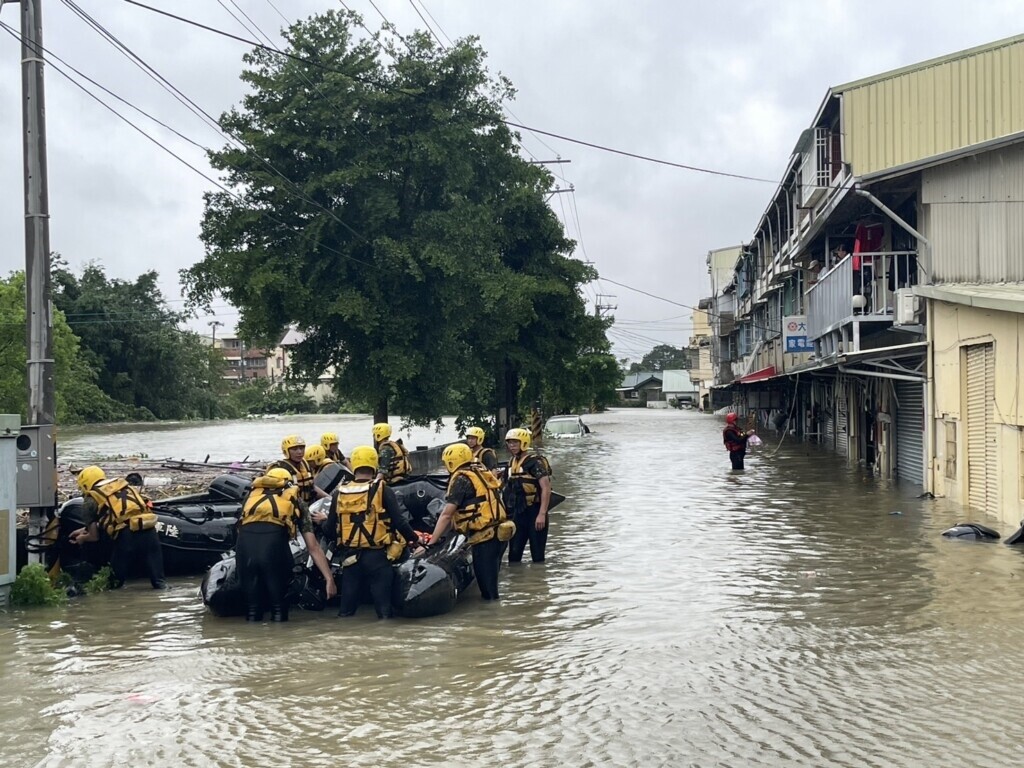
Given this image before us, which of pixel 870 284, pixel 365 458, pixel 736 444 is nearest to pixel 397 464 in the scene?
pixel 365 458

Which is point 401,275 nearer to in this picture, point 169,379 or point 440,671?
point 440,671

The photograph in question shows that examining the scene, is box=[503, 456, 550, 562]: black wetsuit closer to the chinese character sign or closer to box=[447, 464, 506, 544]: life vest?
box=[447, 464, 506, 544]: life vest

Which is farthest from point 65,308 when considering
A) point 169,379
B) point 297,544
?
Result: point 297,544

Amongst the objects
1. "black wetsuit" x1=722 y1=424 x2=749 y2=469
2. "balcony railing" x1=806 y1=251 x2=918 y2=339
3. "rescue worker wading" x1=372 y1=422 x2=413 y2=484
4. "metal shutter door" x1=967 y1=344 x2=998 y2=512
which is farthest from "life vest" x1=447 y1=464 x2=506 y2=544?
"black wetsuit" x1=722 y1=424 x2=749 y2=469

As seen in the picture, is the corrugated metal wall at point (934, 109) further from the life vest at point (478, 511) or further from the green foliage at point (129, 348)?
the green foliage at point (129, 348)

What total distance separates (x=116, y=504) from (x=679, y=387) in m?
136

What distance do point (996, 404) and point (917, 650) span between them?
8.62m

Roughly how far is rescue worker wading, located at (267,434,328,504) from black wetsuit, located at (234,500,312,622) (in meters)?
2.25

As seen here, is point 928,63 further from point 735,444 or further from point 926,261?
point 735,444

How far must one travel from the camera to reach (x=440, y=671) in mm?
8367

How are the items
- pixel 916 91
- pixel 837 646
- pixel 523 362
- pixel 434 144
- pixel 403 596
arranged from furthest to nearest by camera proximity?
1. pixel 523 362
2. pixel 434 144
3. pixel 916 91
4. pixel 403 596
5. pixel 837 646

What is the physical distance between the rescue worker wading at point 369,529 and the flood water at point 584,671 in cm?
36

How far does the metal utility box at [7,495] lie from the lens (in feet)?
36.0

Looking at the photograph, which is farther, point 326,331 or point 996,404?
point 326,331
